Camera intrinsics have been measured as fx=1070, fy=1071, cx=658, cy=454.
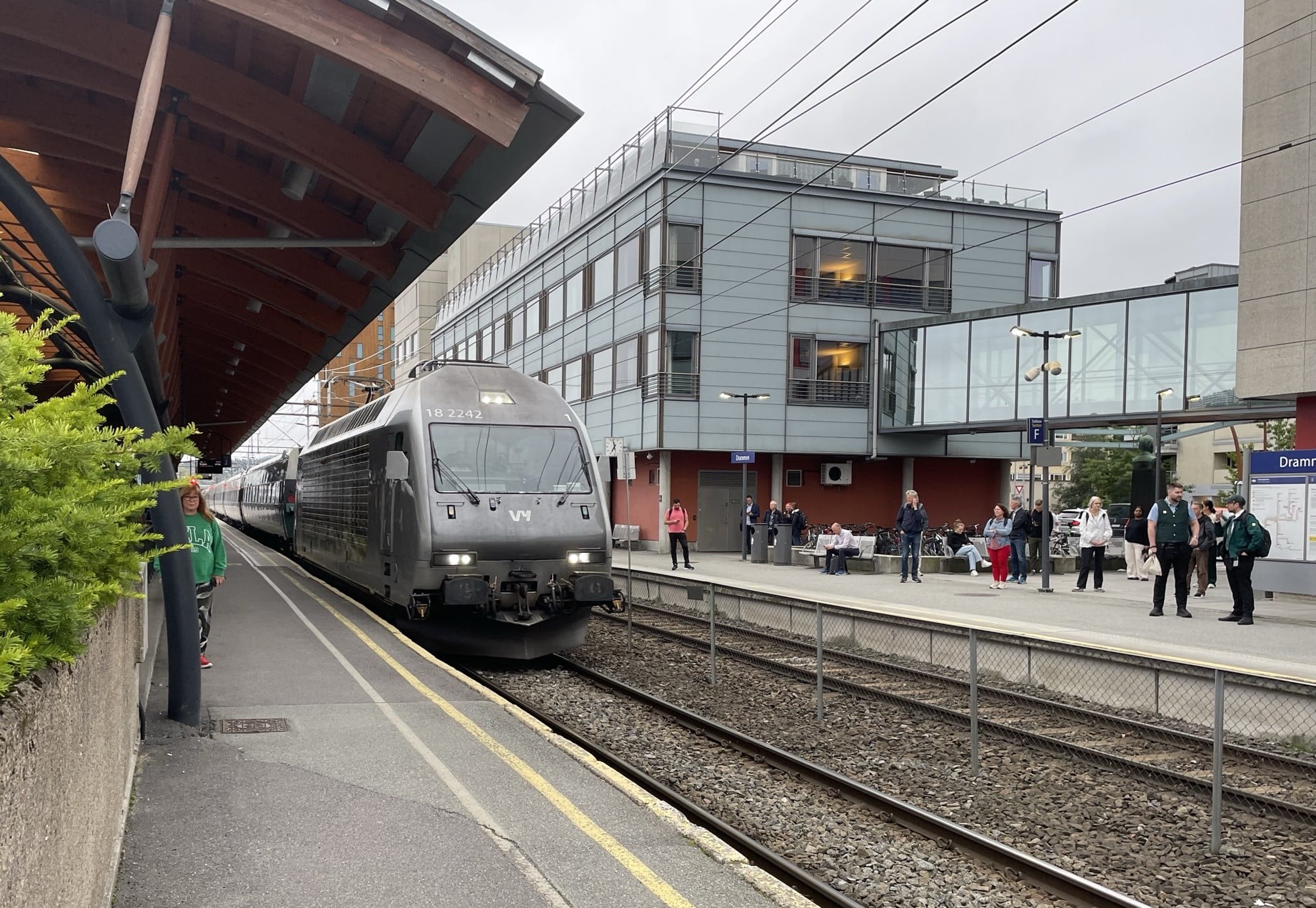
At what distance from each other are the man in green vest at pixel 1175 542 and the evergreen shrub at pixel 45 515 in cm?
1414

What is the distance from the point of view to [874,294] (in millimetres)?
34469

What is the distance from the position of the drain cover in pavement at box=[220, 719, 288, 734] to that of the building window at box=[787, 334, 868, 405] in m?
27.0

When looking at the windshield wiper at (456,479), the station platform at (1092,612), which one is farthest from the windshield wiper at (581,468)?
the station platform at (1092,612)

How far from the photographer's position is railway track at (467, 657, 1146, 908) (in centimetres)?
582

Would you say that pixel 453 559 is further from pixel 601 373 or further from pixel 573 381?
pixel 573 381

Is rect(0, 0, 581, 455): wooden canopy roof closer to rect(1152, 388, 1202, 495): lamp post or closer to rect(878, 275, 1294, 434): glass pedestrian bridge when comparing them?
rect(878, 275, 1294, 434): glass pedestrian bridge

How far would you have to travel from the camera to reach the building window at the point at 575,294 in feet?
129

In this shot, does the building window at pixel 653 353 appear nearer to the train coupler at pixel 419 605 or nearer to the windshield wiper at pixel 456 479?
the windshield wiper at pixel 456 479

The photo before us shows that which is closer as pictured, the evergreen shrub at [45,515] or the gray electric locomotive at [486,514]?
the evergreen shrub at [45,515]

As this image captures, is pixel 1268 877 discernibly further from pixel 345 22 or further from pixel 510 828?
pixel 345 22

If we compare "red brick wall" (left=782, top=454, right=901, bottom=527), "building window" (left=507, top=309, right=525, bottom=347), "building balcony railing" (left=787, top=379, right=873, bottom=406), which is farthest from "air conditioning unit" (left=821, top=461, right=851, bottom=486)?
"building window" (left=507, top=309, right=525, bottom=347)

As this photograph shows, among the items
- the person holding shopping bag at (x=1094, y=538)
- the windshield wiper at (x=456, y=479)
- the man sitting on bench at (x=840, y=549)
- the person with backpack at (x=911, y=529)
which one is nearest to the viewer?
the windshield wiper at (x=456, y=479)

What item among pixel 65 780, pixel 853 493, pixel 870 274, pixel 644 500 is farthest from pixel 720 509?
pixel 65 780

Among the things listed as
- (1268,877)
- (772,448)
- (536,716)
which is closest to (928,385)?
(772,448)
